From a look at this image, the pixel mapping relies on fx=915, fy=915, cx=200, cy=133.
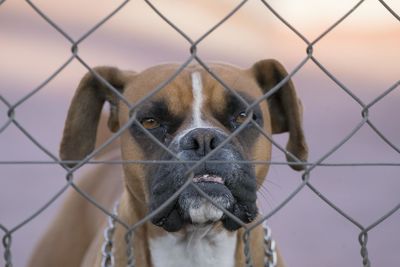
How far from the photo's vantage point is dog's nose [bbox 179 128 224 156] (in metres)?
3.15

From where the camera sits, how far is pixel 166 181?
322cm

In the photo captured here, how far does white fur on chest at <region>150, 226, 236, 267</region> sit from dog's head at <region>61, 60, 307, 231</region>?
0.25 m

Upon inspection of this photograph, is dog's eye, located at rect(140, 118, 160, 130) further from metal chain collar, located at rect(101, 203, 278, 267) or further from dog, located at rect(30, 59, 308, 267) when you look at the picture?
metal chain collar, located at rect(101, 203, 278, 267)

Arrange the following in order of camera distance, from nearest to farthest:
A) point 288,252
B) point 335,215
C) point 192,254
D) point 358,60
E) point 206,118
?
point 206,118
point 192,254
point 288,252
point 335,215
point 358,60

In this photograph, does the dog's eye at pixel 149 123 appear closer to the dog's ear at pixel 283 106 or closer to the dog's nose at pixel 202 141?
the dog's nose at pixel 202 141

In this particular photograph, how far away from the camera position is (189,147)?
3.19 metres

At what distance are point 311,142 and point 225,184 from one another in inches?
163

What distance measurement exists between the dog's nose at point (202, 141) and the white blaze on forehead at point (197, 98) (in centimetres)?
24

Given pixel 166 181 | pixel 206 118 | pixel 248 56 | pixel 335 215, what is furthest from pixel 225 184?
pixel 248 56

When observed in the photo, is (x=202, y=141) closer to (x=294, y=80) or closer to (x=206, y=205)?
(x=206, y=205)

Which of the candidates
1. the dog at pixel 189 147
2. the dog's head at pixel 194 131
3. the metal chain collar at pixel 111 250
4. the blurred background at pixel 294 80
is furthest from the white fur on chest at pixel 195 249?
the blurred background at pixel 294 80

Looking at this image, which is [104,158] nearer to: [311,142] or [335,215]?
[335,215]

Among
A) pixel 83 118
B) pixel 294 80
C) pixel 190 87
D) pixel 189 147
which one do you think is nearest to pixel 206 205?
pixel 189 147

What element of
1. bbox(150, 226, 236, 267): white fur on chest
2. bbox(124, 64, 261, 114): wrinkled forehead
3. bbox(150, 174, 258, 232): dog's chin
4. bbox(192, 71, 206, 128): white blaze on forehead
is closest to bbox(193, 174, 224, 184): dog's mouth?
bbox(150, 174, 258, 232): dog's chin
